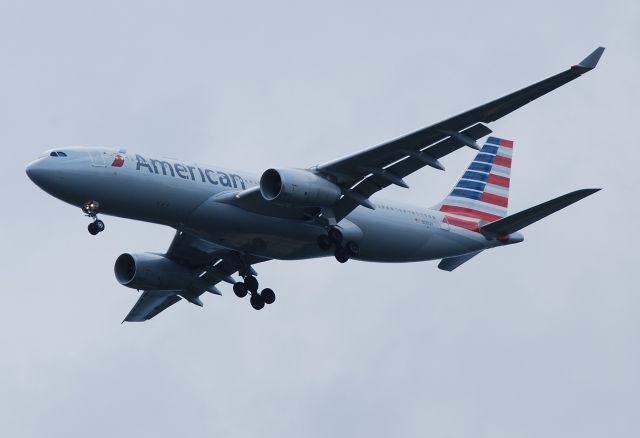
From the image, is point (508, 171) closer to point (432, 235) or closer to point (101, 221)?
point (432, 235)

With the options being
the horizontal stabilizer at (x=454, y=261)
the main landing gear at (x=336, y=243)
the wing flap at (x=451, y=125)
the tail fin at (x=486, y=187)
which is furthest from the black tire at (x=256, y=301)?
the tail fin at (x=486, y=187)

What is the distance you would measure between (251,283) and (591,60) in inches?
717

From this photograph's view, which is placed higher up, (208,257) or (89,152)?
(89,152)

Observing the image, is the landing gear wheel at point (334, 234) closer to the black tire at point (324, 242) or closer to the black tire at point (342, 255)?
the black tire at point (324, 242)

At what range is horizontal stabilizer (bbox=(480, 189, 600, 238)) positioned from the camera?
157 ft

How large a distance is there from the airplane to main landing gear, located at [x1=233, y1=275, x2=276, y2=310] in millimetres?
40

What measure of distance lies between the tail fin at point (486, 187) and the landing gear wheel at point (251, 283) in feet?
28.7

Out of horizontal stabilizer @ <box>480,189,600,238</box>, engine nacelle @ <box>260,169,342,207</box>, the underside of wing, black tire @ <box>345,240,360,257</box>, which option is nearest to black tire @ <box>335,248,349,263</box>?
black tire @ <box>345,240,360,257</box>

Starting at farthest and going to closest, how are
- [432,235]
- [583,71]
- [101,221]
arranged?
[432,235] → [101,221] → [583,71]

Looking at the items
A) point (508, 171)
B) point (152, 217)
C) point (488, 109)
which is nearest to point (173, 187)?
point (152, 217)

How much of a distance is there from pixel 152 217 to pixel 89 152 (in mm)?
3088

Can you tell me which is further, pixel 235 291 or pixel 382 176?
Answer: pixel 235 291

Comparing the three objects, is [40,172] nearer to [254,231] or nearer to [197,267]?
[254,231]

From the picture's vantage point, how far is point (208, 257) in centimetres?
5362
